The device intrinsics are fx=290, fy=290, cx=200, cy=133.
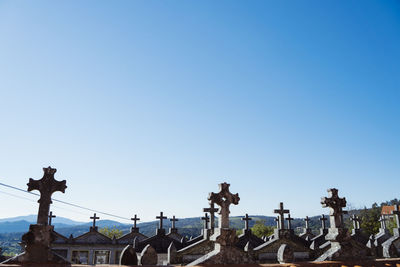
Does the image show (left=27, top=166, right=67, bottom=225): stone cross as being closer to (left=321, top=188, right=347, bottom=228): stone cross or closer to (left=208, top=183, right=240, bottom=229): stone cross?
(left=208, top=183, right=240, bottom=229): stone cross

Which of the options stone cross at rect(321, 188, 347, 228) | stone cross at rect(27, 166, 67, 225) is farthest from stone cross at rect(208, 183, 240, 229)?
stone cross at rect(27, 166, 67, 225)

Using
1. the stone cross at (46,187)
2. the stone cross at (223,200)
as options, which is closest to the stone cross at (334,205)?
the stone cross at (223,200)

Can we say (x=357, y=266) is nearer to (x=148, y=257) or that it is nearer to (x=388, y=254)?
(x=388, y=254)

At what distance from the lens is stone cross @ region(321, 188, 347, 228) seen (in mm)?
7773

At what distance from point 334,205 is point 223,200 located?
11.0ft

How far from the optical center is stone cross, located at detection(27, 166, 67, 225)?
599 centimetres

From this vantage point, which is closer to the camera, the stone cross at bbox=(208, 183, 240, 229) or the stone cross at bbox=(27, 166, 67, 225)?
the stone cross at bbox=(27, 166, 67, 225)

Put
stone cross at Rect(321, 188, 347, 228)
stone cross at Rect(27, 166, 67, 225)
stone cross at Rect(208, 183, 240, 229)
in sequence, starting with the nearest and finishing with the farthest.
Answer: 1. stone cross at Rect(27, 166, 67, 225)
2. stone cross at Rect(208, 183, 240, 229)
3. stone cross at Rect(321, 188, 347, 228)

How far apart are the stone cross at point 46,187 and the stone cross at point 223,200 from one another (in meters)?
3.29

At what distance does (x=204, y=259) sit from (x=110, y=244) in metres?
25.6

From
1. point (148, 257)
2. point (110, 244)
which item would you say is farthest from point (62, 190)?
point (110, 244)

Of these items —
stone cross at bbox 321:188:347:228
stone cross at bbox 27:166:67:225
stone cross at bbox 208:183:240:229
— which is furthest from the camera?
stone cross at bbox 321:188:347:228

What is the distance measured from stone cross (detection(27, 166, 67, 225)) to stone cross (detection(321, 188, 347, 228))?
6.61m

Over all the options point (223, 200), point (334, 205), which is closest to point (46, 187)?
point (223, 200)
